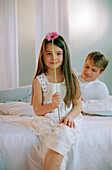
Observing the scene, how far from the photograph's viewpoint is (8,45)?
2.66 metres

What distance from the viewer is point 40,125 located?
1164 mm

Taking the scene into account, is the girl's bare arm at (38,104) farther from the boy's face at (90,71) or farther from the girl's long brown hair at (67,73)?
the boy's face at (90,71)

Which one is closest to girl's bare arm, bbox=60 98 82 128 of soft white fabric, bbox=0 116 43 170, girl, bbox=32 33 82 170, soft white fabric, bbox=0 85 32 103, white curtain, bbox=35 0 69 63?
girl, bbox=32 33 82 170

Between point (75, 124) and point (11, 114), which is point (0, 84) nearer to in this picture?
point (11, 114)

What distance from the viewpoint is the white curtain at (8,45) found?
2645 millimetres

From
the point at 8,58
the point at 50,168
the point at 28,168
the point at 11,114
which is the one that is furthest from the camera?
the point at 8,58

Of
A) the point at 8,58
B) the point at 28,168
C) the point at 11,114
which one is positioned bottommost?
the point at 28,168

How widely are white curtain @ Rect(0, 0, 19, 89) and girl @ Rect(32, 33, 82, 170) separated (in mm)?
1470

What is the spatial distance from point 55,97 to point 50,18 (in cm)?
172

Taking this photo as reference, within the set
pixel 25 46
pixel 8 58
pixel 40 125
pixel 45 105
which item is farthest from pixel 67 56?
pixel 25 46

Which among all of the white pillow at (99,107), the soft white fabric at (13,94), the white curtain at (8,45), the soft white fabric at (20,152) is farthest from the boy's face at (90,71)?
the white curtain at (8,45)

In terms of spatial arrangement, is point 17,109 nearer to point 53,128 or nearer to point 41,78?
point 41,78

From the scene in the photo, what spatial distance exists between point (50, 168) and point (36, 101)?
1.32 feet

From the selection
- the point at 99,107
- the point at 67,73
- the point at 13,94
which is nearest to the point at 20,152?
Result: the point at 67,73
